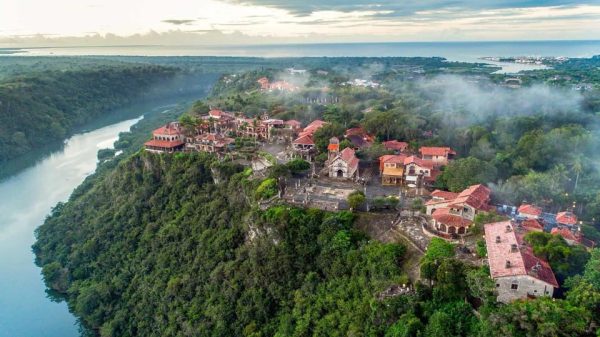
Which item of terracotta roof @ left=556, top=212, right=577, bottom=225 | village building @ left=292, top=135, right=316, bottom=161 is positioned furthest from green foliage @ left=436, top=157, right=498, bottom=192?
village building @ left=292, top=135, right=316, bottom=161

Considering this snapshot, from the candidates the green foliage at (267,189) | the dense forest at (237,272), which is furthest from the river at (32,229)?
the green foliage at (267,189)

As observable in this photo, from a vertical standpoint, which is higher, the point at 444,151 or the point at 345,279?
the point at 444,151

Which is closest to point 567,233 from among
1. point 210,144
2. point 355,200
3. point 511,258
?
point 511,258

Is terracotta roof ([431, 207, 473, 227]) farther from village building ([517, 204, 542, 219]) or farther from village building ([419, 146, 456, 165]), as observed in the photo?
village building ([419, 146, 456, 165])

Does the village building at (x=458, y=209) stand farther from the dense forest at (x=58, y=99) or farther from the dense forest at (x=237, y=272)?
the dense forest at (x=58, y=99)

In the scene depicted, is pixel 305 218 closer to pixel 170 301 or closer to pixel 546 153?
pixel 170 301

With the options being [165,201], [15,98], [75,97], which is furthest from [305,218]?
[75,97]
